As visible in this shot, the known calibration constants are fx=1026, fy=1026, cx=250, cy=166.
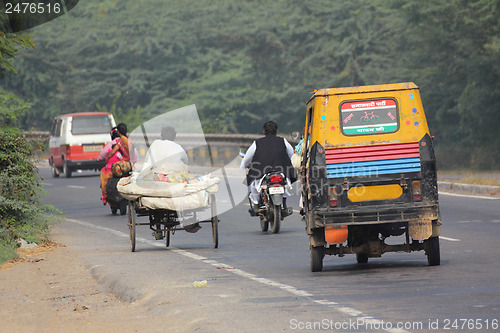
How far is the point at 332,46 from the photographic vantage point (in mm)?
62031

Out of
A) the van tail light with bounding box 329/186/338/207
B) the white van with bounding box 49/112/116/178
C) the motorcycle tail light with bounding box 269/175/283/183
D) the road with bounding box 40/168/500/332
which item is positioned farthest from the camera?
the white van with bounding box 49/112/116/178

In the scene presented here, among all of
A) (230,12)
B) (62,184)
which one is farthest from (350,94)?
(230,12)

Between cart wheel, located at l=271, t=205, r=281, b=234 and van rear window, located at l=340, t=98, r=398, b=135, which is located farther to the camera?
cart wheel, located at l=271, t=205, r=281, b=234

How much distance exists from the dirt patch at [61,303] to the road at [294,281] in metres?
0.22

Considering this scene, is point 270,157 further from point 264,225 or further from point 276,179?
point 264,225

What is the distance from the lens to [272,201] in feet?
56.8

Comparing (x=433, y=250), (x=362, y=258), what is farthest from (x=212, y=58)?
(x=433, y=250)

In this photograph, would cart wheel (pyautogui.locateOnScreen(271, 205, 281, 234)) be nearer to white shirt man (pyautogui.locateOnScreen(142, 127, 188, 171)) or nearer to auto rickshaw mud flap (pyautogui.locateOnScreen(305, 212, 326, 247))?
white shirt man (pyautogui.locateOnScreen(142, 127, 188, 171))

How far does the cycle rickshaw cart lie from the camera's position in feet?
48.7

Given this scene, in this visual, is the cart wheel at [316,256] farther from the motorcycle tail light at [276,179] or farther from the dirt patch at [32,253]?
the motorcycle tail light at [276,179]

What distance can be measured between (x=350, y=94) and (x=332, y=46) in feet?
166

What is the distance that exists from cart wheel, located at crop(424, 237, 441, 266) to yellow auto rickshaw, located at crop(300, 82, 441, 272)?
0.10m

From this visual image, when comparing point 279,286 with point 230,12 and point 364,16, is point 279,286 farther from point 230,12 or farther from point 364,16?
point 230,12

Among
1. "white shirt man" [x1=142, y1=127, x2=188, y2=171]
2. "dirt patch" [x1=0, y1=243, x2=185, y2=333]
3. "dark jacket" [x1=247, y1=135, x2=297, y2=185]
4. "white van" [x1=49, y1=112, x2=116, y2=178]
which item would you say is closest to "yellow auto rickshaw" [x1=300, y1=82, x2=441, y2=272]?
"dirt patch" [x1=0, y1=243, x2=185, y2=333]
